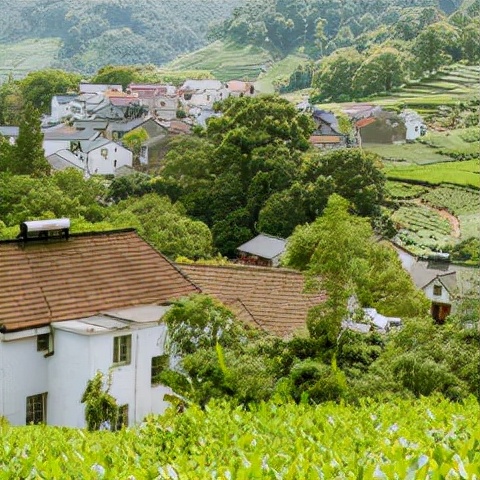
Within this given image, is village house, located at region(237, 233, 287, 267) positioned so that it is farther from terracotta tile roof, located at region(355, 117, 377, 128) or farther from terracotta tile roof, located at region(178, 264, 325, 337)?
terracotta tile roof, located at region(178, 264, 325, 337)

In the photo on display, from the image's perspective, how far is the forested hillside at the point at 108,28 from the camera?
21.4 metres

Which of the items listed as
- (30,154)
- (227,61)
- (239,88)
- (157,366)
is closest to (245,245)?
(30,154)

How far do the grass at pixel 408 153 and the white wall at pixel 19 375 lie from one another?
13.1 meters

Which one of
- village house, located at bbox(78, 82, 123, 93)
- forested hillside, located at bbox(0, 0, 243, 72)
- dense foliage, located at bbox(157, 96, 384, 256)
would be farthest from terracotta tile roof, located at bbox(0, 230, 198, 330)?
forested hillside, located at bbox(0, 0, 243, 72)

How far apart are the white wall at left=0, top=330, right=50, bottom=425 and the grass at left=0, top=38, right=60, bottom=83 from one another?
1648 centimetres

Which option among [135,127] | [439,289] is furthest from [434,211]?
[135,127]

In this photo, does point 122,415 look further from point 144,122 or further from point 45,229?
point 144,122

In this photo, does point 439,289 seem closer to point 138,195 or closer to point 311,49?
point 138,195

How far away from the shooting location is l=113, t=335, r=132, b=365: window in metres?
5.35

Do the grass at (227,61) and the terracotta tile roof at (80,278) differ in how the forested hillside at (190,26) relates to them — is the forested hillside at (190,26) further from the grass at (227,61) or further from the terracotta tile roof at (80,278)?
the terracotta tile roof at (80,278)

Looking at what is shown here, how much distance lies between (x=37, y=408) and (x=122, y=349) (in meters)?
0.65

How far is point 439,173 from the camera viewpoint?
675 inches

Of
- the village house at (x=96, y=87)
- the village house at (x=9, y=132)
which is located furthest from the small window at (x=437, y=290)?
the village house at (x=96, y=87)

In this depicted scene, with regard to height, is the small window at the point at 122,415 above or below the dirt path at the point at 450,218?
above
